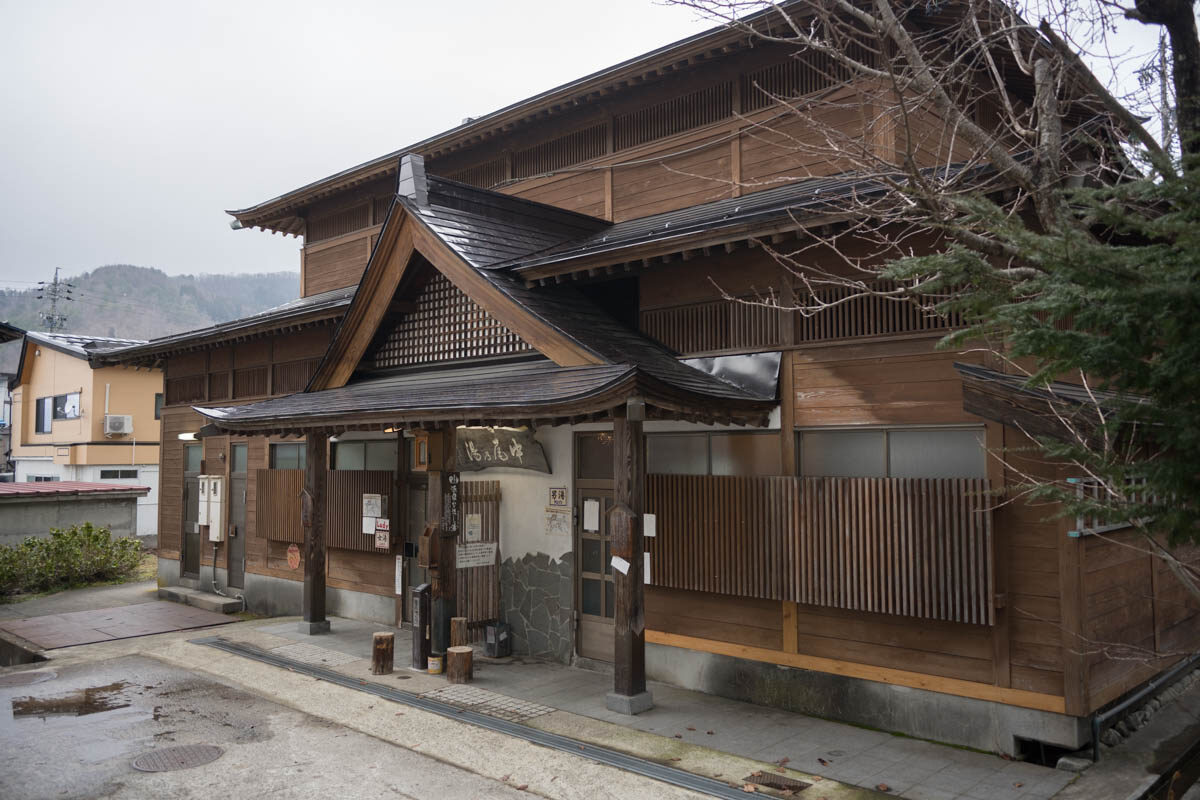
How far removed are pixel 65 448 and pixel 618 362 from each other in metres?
29.7

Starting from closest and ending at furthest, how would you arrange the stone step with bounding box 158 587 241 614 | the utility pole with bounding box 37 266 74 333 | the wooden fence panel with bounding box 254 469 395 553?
the wooden fence panel with bounding box 254 469 395 553
the stone step with bounding box 158 587 241 614
the utility pole with bounding box 37 266 74 333

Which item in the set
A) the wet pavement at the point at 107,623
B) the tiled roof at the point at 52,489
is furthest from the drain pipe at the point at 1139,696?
the tiled roof at the point at 52,489

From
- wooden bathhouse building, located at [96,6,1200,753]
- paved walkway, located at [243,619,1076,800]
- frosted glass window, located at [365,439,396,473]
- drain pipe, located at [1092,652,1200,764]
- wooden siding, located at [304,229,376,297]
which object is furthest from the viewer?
wooden siding, located at [304,229,376,297]

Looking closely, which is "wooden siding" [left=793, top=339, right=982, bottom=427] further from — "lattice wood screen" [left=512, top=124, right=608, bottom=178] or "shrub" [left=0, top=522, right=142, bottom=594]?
"shrub" [left=0, top=522, right=142, bottom=594]

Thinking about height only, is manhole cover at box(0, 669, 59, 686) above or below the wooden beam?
below

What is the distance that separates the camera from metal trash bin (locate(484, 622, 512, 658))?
11.1 m

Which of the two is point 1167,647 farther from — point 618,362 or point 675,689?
point 618,362

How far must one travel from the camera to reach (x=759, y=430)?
365 inches

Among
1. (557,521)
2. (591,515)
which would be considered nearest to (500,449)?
(557,521)

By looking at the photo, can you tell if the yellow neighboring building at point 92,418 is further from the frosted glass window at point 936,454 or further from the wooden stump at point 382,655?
the frosted glass window at point 936,454

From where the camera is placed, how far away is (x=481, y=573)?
11297 mm

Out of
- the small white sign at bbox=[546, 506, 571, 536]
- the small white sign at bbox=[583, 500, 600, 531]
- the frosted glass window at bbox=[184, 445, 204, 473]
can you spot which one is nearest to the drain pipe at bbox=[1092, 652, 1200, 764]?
the small white sign at bbox=[583, 500, 600, 531]

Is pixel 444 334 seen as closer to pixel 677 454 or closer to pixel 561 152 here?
pixel 561 152

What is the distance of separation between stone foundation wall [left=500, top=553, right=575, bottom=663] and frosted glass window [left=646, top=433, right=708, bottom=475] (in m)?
1.77
